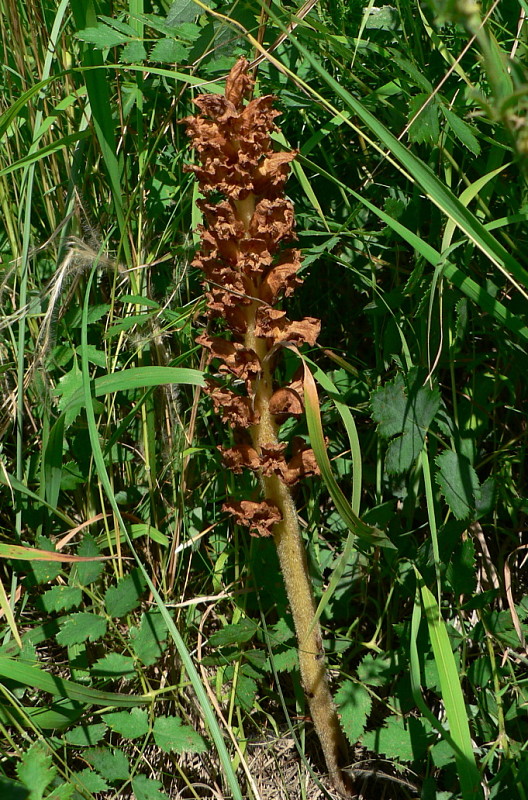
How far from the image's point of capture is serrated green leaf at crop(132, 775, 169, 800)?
157 cm

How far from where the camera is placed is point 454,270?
5.02 feet

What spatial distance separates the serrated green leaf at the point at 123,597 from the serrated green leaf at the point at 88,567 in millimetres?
51

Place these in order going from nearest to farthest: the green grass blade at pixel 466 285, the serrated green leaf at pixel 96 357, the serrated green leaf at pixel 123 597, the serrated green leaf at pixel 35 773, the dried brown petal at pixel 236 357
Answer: the serrated green leaf at pixel 35 773 < the dried brown petal at pixel 236 357 < the green grass blade at pixel 466 285 < the serrated green leaf at pixel 123 597 < the serrated green leaf at pixel 96 357

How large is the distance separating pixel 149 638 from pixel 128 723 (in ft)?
0.61

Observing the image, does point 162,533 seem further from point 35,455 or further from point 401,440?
point 401,440

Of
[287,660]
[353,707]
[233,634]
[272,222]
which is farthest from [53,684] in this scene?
[272,222]

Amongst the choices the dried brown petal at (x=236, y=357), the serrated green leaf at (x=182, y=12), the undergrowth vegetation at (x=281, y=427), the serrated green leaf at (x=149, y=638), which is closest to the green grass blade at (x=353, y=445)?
the undergrowth vegetation at (x=281, y=427)

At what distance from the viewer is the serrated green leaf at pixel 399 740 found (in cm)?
160

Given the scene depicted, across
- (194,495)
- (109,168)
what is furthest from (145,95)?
(194,495)

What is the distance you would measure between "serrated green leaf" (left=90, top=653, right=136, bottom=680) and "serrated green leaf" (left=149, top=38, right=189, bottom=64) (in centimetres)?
137

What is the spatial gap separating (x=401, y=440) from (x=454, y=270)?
38 centimetres

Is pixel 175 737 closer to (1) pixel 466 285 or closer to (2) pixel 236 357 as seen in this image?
(2) pixel 236 357

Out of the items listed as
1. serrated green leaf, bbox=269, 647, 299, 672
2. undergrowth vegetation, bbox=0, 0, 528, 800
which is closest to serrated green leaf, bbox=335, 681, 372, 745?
undergrowth vegetation, bbox=0, 0, 528, 800

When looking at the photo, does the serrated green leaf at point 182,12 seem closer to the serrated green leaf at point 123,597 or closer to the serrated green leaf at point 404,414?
the serrated green leaf at point 404,414
